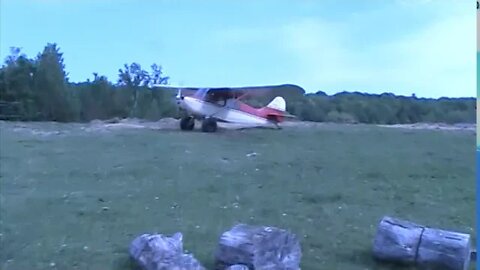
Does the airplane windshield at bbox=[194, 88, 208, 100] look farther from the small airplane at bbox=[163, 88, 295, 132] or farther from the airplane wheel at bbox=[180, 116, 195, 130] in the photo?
the airplane wheel at bbox=[180, 116, 195, 130]

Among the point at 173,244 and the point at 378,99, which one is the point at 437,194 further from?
the point at 378,99

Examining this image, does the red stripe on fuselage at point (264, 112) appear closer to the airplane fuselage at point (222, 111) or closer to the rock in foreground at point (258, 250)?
the airplane fuselage at point (222, 111)

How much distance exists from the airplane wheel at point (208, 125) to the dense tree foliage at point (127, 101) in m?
1.58

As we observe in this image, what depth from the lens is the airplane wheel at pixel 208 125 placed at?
15.1 meters

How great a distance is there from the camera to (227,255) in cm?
369

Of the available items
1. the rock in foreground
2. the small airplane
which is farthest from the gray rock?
the small airplane

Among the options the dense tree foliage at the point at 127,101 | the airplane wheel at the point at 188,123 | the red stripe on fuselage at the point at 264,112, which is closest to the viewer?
the airplane wheel at the point at 188,123

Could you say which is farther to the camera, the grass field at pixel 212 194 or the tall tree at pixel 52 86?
the tall tree at pixel 52 86

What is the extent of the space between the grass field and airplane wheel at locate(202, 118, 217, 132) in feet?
11.0

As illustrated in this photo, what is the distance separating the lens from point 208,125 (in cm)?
1515

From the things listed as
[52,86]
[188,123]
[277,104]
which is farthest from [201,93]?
[52,86]

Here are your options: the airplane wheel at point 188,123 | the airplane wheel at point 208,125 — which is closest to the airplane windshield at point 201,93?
the airplane wheel at point 188,123

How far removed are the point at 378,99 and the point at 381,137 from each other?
6.95 metres

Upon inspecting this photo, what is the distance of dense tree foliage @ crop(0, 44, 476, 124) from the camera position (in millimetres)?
19078
